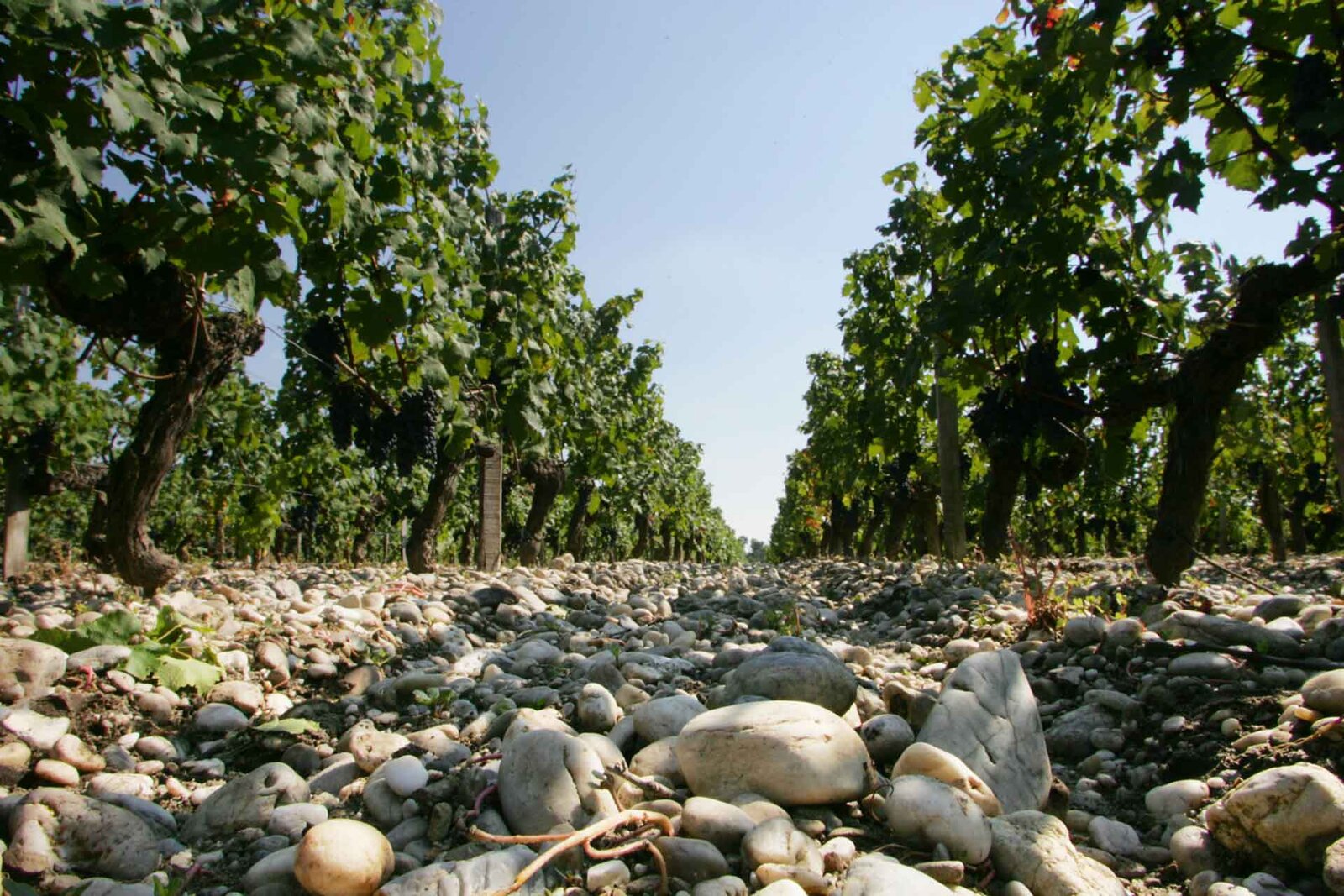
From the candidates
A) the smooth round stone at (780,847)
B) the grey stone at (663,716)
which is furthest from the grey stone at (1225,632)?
the smooth round stone at (780,847)

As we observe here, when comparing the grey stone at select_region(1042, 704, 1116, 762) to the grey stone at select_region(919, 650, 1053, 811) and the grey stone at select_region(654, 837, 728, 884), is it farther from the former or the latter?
the grey stone at select_region(654, 837, 728, 884)

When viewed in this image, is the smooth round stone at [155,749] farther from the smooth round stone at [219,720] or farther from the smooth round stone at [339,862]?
the smooth round stone at [339,862]

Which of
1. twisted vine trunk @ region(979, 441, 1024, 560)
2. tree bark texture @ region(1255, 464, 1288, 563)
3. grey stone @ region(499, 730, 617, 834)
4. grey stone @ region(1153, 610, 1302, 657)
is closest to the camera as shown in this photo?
grey stone @ region(499, 730, 617, 834)

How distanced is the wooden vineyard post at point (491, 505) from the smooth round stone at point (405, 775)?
7185 millimetres

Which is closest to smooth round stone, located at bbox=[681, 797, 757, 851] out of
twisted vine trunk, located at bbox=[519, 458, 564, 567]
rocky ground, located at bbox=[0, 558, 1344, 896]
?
rocky ground, located at bbox=[0, 558, 1344, 896]

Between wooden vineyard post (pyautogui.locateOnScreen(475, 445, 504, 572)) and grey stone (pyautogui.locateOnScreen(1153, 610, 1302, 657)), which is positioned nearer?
grey stone (pyautogui.locateOnScreen(1153, 610, 1302, 657))

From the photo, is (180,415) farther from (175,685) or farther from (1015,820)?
(1015,820)

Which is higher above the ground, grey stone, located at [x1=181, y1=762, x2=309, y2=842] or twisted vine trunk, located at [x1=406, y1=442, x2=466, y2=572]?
twisted vine trunk, located at [x1=406, y1=442, x2=466, y2=572]

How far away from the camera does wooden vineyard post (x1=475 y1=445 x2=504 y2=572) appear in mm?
9781

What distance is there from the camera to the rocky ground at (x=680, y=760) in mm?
2078

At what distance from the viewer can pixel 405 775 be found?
256 centimetres

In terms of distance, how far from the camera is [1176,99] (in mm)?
3264

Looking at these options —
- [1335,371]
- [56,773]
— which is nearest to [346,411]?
[56,773]

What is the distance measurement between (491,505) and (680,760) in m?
7.99
